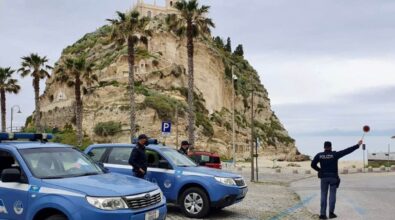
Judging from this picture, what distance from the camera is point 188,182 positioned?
11055mm

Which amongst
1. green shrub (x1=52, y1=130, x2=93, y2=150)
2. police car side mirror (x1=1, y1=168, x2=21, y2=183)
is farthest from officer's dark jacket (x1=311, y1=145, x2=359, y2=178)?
green shrub (x1=52, y1=130, x2=93, y2=150)

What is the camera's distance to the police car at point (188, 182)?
10.9 meters

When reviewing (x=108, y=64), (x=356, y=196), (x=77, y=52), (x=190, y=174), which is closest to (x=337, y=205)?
(x=356, y=196)

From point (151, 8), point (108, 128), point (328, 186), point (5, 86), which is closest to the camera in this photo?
point (328, 186)

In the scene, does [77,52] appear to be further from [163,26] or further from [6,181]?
[6,181]

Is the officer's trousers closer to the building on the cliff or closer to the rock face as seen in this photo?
the rock face

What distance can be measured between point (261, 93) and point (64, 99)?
47872 mm

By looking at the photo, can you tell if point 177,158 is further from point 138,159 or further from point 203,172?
point 138,159

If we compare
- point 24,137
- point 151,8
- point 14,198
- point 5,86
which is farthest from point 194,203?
point 151,8

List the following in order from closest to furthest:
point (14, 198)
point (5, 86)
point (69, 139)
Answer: point (14, 198)
point (5, 86)
point (69, 139)

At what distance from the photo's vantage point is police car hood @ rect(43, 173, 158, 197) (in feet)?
21.6

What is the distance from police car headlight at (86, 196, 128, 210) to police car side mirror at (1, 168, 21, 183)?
1.25 metres

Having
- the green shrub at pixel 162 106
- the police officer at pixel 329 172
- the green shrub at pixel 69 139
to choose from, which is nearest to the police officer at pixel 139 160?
the police officer at pixel 329 172

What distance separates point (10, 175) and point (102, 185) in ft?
4.44
